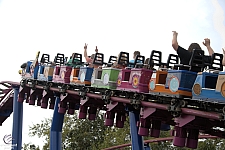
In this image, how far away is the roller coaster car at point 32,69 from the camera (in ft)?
37.8

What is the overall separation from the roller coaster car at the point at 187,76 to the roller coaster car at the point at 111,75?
198cm

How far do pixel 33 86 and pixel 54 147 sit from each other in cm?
190

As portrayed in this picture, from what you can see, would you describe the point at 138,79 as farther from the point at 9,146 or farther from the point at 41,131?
the point at 41,131

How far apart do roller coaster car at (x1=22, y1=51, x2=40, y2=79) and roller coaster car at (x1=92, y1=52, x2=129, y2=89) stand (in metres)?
3.89

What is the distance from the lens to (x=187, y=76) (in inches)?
216

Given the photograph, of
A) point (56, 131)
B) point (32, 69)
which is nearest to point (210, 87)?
point (56, 131)

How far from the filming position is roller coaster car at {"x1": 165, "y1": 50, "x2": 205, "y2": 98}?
17.9 feet

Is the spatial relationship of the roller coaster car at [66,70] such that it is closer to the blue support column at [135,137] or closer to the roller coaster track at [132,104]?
the roller coaster track at [132,104]

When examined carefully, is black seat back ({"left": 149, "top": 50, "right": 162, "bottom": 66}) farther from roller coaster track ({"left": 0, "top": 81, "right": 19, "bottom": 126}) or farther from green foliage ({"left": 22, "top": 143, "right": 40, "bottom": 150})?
green foliage ({"left": 22, "top": 143, "right": 40, "bottom": 150})

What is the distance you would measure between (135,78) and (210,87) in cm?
168

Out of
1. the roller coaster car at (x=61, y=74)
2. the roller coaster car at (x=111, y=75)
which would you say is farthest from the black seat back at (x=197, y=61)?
the roller coaster car at (x=61, y=74)

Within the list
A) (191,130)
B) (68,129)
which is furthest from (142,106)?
(68,129)

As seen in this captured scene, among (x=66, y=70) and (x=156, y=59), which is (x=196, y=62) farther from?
(x=66, y=70)

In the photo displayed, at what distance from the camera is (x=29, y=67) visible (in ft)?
40.1
